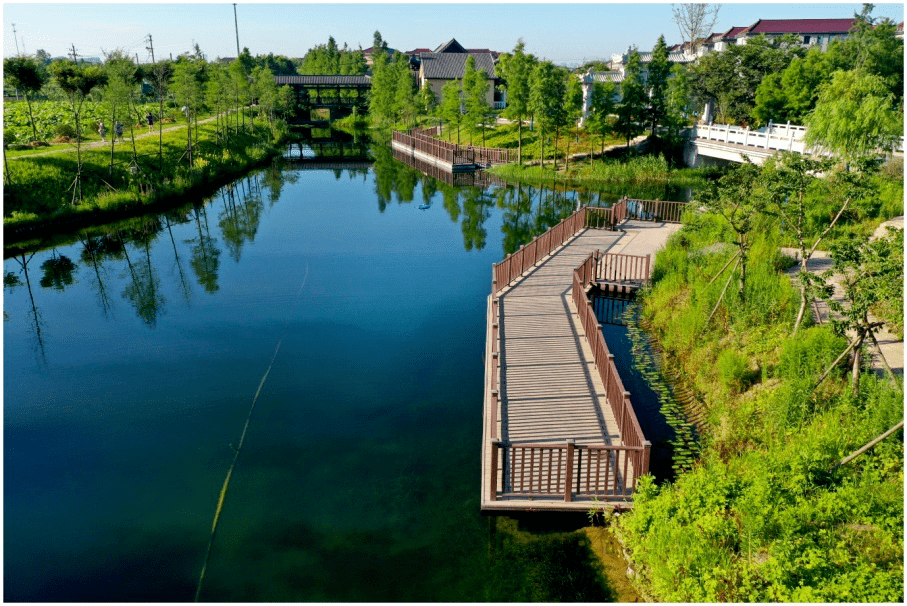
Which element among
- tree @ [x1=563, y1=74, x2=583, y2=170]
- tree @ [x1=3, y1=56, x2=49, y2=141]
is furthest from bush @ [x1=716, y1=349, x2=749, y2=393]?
tree @ [x1=3, y1=56, x2=49, y2=141]

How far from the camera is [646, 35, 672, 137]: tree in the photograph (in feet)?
132

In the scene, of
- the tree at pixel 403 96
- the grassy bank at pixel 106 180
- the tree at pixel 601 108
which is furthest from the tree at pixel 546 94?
the tree at pixel 403 96

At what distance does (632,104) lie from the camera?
134ft

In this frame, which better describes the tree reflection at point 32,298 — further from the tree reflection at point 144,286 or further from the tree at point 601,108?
the tree at point 601,108

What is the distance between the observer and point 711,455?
1050 cm

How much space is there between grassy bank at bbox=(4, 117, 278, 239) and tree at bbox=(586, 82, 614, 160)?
952 inches

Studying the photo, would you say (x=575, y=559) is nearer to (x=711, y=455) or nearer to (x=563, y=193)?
(x=711, y=455)

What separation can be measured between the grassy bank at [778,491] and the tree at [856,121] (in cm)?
1234

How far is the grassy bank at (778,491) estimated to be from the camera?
7.07 m

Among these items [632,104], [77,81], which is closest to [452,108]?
[632,104]

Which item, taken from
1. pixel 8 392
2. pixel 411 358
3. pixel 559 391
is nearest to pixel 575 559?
pixel 559 391

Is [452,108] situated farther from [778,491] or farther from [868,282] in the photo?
[778,491]

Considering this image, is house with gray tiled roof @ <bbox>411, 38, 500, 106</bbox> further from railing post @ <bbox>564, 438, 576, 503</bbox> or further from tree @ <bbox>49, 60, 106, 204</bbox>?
railing post @ <bbox>564, 438, 576, 503</bbox>

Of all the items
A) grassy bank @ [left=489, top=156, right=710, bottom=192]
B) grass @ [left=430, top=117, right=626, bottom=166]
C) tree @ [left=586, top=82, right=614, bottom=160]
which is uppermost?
tree @ [left=586, top=82, right=614, bottom=160]
